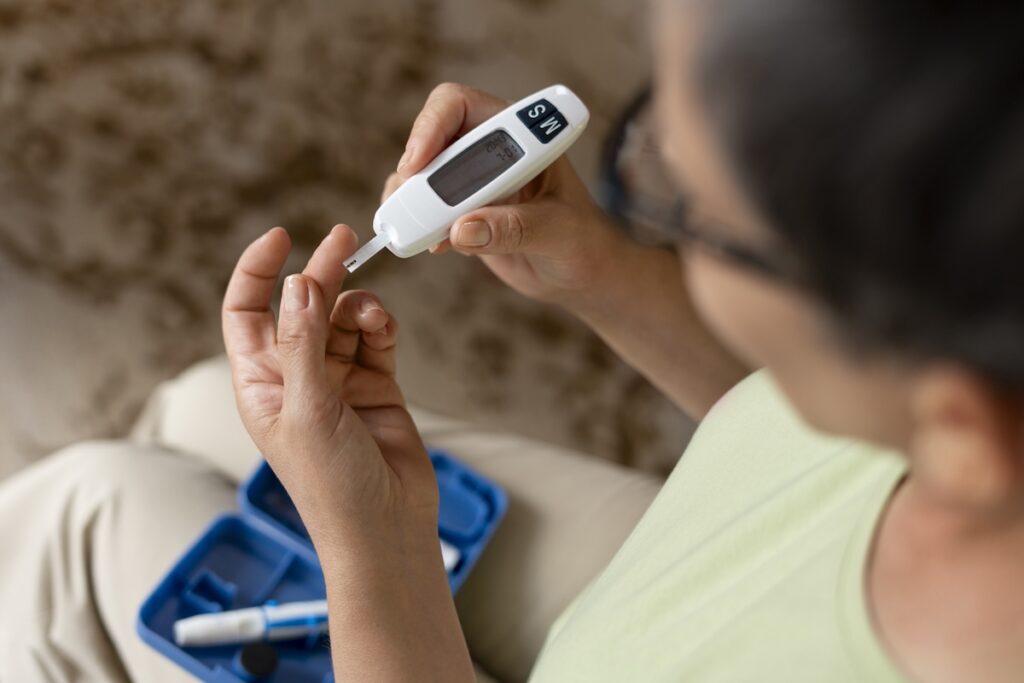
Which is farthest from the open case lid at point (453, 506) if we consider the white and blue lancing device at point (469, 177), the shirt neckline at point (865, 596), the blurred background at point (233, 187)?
the blurred background at point (233, 187)

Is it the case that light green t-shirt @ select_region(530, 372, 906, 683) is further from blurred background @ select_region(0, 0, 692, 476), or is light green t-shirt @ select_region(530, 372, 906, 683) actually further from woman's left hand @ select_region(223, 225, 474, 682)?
blurred background @ select_region(0, 0, 692, 476)

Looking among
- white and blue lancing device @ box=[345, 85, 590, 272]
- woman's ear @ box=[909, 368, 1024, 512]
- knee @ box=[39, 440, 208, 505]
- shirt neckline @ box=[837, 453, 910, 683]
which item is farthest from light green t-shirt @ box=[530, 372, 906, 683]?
knee @ box=[39, 440, 208, 505]

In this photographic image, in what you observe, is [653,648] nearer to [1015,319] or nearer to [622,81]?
[1015,319]

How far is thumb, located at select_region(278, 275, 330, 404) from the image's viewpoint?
62 centimetres

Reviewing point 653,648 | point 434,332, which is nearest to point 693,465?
point 653,648

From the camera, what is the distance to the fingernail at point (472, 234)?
0.66 metres

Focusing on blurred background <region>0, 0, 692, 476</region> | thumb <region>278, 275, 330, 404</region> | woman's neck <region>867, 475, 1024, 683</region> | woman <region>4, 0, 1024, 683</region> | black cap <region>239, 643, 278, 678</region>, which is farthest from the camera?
blurred background <region>0, 0, 692, 476</region>

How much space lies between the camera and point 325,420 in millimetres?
629

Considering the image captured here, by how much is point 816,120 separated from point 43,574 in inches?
27.5

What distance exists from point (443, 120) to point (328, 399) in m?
0.23

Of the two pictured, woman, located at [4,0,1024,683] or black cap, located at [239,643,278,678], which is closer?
woman, located at [4,0,1024,683]

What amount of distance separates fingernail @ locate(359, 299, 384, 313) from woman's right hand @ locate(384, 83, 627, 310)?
7cm

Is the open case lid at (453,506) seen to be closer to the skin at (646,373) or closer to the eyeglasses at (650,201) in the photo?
the skin at (646,373)

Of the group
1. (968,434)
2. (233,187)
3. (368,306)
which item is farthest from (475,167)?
(233,187)
